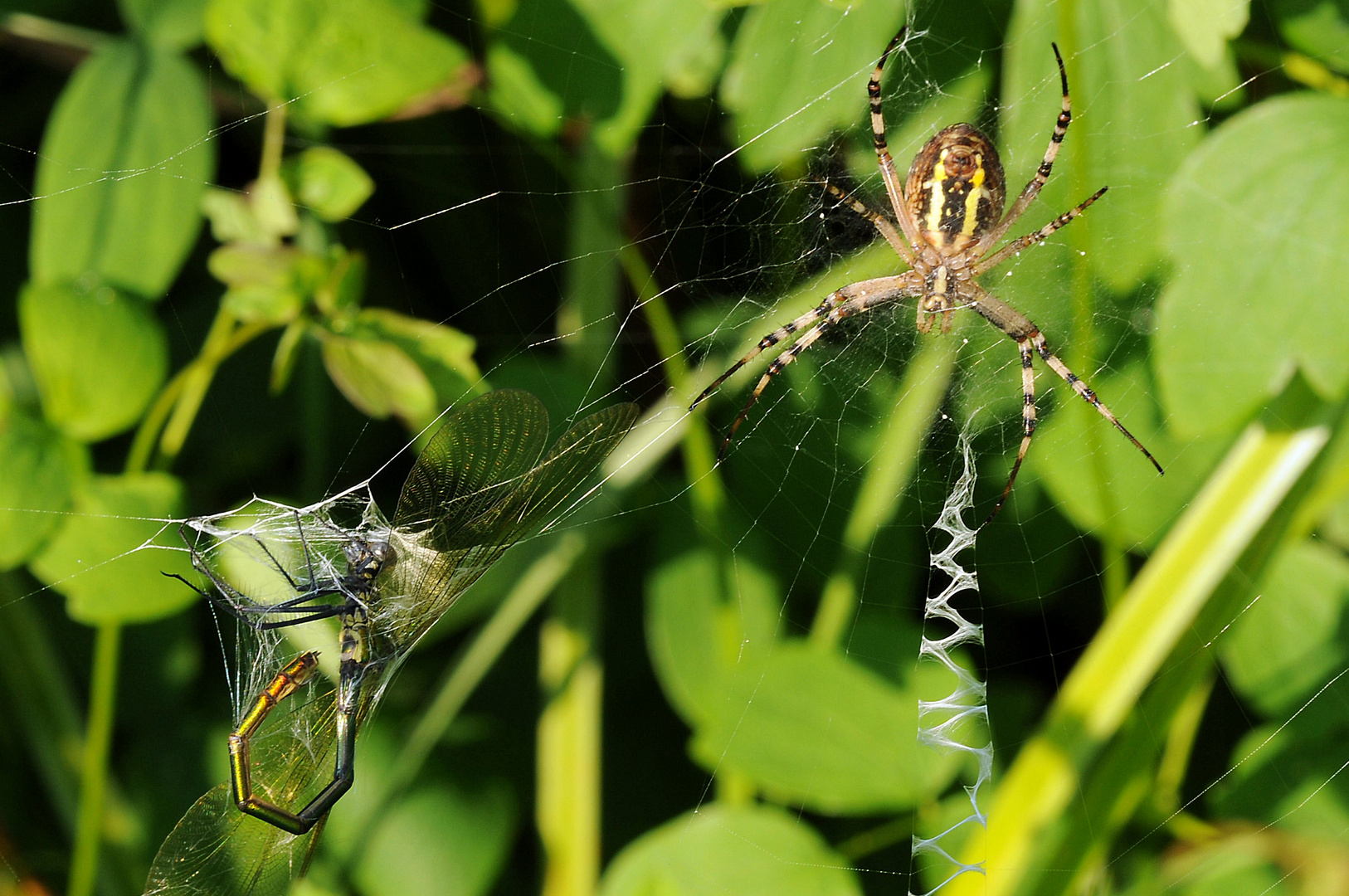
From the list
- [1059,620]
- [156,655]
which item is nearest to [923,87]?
[1059,620]

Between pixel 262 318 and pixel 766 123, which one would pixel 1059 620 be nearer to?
pixel 766 123

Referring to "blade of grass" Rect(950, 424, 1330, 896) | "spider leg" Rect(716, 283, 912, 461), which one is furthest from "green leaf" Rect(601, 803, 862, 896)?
"spider leg" Rect(716, 283, 912, 461)

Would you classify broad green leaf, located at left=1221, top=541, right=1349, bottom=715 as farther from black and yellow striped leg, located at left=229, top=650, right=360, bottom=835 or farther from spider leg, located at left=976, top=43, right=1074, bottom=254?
black and yellow striped leg, located at left=229, top=650, right=360, bottom=835

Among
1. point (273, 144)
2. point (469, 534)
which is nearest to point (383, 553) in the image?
point (469, 534)

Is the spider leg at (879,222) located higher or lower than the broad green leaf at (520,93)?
lower

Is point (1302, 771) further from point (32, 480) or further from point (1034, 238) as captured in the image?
point (32, 480)

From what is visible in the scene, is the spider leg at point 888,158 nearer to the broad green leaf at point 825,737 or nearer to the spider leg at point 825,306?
the spider leg at point 825,306

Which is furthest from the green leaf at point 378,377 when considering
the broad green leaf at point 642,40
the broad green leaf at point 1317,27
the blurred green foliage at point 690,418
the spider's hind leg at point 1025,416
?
the broad green leaf at point 1317,27
